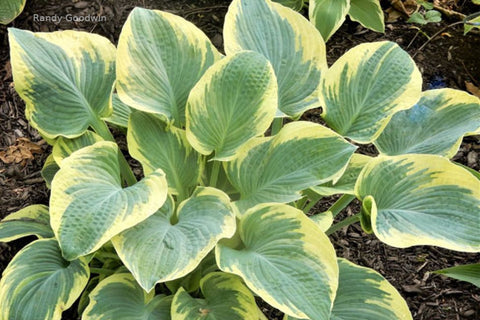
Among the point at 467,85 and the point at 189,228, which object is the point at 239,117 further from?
the point at 467,85

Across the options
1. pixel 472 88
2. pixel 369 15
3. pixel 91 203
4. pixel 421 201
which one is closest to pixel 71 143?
pixel 91 203

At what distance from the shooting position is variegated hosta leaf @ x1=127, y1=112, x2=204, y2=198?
1.31 m

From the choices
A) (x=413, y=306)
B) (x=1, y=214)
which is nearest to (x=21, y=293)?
(x=1, y=214)

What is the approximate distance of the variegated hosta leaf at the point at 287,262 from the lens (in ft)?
3.42

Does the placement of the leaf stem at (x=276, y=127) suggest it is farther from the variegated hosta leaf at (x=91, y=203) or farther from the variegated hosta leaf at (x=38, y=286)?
the variegated hosta leaf at (x=38, y=286)

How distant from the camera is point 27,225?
4.65 feet

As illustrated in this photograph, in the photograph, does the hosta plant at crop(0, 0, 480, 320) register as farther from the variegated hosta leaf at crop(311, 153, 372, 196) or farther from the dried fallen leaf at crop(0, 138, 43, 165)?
the dried fallen leaf at crop(0, 138, 43, 165)

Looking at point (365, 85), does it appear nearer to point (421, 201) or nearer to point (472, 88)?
point (421, 201)

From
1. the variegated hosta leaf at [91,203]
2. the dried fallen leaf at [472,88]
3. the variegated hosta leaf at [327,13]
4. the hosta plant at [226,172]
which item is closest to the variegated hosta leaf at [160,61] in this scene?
the hosta plant at [226,172]

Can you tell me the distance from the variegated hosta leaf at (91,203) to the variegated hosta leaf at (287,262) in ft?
0.60

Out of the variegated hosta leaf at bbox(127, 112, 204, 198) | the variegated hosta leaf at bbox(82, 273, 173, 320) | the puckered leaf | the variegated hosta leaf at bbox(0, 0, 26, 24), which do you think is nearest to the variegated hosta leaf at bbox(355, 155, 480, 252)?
the puckered leaf

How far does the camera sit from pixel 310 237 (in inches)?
43.9

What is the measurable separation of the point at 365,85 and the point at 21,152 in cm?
109

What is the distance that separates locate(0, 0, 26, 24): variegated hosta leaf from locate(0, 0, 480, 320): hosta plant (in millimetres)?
668
